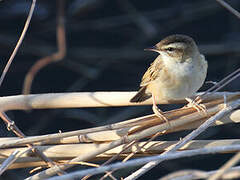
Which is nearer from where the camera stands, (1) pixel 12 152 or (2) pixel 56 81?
(1) pixel 12 152

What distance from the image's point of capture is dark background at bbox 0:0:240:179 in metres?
5.10

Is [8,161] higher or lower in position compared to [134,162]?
higher

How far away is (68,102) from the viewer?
3178 mm

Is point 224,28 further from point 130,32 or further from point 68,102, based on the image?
point 68,102

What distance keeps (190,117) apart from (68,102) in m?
0.83

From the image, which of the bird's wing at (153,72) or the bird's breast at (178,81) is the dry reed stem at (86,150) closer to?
the bird's breast at (178,81)

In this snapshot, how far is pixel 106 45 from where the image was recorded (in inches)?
224

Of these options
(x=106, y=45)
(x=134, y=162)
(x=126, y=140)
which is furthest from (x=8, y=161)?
(x=106, y=45)

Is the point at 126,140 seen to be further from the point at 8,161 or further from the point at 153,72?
the point at 153,72

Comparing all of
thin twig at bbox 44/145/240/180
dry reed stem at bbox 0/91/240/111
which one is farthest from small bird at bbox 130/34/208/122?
thin twig at bbox 44/145/240/180

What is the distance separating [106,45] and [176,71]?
2101 mm

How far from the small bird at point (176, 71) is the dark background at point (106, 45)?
4.05 feet

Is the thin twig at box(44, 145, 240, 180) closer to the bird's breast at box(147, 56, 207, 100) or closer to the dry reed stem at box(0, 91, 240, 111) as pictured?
the dry reed stem at box(0, 91, 240, 111)

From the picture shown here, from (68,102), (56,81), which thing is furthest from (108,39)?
(68,102)
